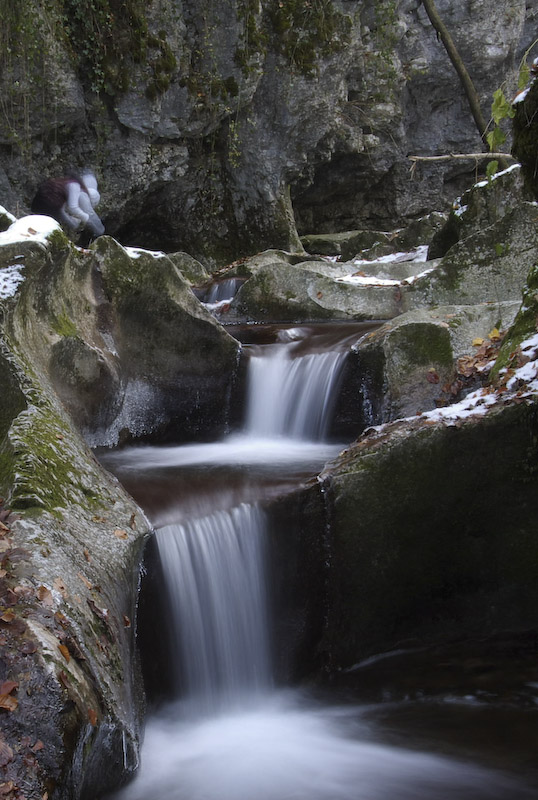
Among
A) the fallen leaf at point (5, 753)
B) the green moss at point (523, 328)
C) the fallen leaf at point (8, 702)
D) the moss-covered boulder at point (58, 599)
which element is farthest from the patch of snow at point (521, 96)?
the fallen leaf at point (5, 753)

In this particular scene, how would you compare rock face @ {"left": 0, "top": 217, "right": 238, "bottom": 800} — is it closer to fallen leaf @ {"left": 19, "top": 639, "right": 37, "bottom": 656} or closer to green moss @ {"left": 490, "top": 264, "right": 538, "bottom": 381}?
fallen leaf @ {"left": 19, "top": 639, "right": 37, "bottom": 656}

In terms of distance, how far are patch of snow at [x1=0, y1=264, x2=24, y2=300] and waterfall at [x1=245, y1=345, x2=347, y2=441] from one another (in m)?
2.63

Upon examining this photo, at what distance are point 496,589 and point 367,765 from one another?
1.43 m

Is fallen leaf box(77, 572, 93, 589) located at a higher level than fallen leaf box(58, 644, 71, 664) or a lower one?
higher

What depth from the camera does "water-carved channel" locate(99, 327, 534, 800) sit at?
2986 millimetres

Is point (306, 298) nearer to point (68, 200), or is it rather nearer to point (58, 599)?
point (68, 200)

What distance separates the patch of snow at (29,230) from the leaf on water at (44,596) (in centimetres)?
305

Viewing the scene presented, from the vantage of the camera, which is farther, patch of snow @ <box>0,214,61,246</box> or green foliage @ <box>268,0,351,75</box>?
green foliage @ <box>268,0,351,75</box>

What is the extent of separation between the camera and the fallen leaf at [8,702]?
2.08 meters

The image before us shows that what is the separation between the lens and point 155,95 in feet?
39.7

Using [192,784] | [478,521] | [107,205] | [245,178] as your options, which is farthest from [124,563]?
[245,178]

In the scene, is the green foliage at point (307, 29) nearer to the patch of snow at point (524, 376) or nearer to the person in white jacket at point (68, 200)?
the person in white jacket at point (68, 200)

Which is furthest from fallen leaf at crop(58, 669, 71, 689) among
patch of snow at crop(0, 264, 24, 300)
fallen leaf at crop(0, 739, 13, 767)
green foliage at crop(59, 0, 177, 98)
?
green foliage at crop(59, 0, 177, 98)

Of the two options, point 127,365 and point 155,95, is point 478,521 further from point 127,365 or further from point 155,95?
point 155,95
